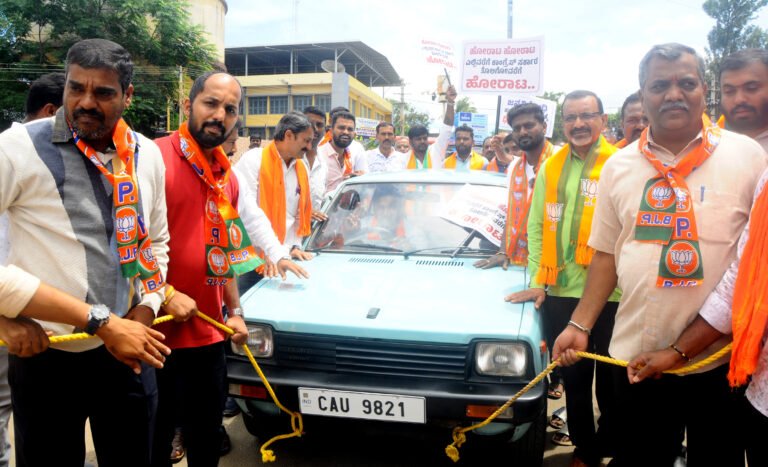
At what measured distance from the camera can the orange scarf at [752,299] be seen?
1442 mm

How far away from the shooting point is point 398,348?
8.35 ft

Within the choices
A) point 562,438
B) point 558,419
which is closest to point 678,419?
point 562,438

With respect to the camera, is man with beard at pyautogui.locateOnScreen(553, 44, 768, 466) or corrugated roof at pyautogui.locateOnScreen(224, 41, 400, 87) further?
corrugated roof at pyautogui.locateOnScreen(224, 41, 400, 87)

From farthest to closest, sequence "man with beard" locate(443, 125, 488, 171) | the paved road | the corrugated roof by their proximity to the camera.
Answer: the corrugated roof, "man with beard" locate(443, 125, 488, 171), the paved road

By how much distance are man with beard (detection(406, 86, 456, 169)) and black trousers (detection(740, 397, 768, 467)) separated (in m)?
4.96

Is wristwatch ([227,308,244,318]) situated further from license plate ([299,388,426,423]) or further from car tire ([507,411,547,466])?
car tire ([507,411,547,466])

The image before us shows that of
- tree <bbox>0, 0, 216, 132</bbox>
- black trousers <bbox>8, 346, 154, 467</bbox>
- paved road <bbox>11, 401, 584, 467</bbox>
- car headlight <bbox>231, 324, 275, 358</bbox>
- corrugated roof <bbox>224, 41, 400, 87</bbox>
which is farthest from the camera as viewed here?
corrugated roof <bbox>224, 41, 400, 87</bbox>

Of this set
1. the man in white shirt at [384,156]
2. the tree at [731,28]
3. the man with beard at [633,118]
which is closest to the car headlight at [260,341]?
the man with beard at [633,118]

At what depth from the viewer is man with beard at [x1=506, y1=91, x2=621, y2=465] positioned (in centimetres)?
285

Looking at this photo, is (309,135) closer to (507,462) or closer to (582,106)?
(582,106)

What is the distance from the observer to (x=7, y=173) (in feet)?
4.87

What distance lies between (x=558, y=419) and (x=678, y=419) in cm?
158

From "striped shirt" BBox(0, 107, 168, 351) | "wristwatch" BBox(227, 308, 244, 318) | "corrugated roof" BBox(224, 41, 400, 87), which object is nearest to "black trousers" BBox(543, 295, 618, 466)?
"wristwatch" BBox(227, 308, 244, 318)

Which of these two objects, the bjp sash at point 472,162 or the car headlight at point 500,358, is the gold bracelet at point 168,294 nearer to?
the car headlight at point 500,358
